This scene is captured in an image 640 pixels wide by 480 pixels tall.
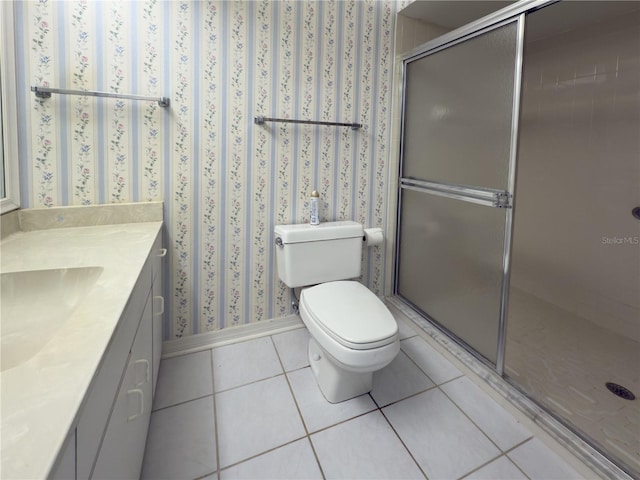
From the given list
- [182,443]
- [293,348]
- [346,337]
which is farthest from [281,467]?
[293,348]

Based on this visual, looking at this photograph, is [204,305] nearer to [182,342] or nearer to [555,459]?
[182,342]

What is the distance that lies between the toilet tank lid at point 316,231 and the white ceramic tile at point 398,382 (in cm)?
73

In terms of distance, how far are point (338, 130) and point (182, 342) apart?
147cm

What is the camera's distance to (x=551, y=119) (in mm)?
2279

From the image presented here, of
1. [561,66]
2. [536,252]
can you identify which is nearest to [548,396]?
[536,252]

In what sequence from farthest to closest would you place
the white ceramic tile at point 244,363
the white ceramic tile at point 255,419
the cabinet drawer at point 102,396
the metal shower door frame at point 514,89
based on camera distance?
the white ceramic tile at point 244,363
the metal shower door frame at point 514,89
the white ceramic tile at point 255,419
the cabinet drawer at point 102,396

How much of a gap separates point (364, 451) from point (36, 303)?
1166 millimetres

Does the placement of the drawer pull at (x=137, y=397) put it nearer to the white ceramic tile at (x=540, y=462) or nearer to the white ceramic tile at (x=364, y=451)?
the white ceramic tile at (x=364, y=451)

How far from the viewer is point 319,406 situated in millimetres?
1442

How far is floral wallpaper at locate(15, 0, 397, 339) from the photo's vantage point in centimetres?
138

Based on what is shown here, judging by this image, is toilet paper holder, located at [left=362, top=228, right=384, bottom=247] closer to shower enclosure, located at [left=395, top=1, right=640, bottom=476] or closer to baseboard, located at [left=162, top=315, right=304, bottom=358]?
shower enclosure, located at [left=395, top=1, right=640, bottom=476]

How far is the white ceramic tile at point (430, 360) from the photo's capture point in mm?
1645

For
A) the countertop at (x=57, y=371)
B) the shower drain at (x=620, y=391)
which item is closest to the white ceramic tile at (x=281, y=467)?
the countertop at (x=57, y=371)

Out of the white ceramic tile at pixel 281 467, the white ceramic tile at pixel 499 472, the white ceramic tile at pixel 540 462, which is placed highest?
the white ceramic tile at pixel 540 462
